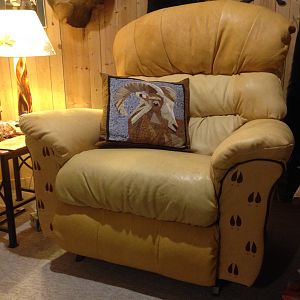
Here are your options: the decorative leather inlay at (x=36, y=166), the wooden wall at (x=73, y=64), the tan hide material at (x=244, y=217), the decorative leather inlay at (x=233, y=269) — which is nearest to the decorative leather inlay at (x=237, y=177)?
the tan hide material at (x=244, y=217)

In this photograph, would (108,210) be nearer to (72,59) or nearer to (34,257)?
(34,257)

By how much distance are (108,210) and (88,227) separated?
0.38 ft

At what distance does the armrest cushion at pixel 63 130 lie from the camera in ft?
4.93

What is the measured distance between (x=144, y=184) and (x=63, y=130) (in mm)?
474

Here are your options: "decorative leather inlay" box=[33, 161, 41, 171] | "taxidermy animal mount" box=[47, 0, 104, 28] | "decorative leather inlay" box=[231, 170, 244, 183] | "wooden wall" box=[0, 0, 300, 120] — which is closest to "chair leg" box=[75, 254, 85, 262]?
"decorative leather inlay" box=[33, 161, 41, 171]

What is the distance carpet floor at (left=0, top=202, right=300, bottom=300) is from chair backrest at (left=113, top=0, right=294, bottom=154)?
23.8 inches

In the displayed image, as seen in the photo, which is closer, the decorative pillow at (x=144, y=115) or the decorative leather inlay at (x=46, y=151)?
the decorative leather inlay at (x=46, y=151)

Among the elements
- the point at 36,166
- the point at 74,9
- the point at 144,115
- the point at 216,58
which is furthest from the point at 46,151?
the point at 74,9

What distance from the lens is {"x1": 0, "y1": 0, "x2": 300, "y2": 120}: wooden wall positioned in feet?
7.46

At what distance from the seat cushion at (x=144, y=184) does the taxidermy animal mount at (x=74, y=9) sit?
108 centimetres

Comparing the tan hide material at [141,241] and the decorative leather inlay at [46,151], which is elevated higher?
the decorative leather inlay at [46,151]

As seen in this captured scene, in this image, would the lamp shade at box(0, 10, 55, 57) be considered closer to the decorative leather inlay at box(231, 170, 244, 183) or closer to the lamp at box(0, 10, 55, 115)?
the lamp at box(0, 10, 55, 115)

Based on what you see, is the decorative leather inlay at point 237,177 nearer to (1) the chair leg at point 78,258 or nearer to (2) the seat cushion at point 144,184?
(2) the seat cushion at point 144,184

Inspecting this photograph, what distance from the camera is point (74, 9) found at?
7.10 ft
